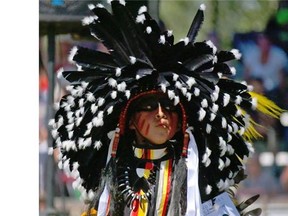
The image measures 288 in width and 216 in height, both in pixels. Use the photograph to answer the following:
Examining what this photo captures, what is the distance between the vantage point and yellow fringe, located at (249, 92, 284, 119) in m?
4.38

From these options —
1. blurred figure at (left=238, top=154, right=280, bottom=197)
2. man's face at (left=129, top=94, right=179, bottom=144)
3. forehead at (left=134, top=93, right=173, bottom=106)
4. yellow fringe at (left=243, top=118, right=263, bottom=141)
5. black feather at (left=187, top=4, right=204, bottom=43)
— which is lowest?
blurred figure at (left=238, top=154, right=280, bottom=197)

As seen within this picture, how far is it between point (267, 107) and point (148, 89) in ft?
5.12

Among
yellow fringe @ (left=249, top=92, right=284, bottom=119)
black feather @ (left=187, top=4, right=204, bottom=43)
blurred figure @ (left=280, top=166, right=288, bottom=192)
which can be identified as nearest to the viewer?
black feather @ (left=187, top=4, right=204, bottom=43)

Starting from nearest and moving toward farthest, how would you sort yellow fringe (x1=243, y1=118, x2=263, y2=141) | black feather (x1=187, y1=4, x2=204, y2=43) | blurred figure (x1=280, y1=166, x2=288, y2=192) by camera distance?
1. black feather (x1=187, y1=4, x2=204, y2=43)
2. yellow fringe (x1=243, y1=118, x2=263, y2=141)
3. blurred figure (x1=280, y1=166, x2=288, y2=192)

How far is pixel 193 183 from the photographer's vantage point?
2.97 m

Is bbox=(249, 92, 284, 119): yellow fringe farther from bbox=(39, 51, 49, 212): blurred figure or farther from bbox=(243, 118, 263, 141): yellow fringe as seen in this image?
bbox=(39, 51, 49, 212): blurred figure

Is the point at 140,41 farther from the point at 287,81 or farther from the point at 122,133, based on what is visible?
the point at 287,81

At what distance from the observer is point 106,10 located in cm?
303

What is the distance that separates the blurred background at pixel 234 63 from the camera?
4.39 m

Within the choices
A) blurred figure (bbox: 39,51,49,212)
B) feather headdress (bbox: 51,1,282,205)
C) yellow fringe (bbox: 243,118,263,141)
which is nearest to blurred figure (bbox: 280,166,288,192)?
yellow fringe (bbox: 243,118,263,141)

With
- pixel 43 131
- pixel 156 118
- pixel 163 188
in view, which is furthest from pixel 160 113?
pixel 43 131

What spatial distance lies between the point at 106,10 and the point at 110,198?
63cm

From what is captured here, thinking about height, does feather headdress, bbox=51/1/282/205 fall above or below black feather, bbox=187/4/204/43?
below
